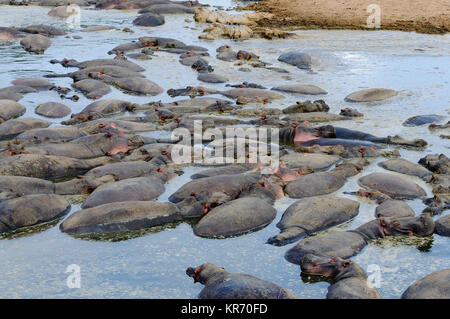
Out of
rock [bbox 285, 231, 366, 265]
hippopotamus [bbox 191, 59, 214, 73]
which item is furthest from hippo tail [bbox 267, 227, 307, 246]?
hippopotamus [bbox 191, 59, 214, 73]

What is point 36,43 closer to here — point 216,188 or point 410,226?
point 216,188

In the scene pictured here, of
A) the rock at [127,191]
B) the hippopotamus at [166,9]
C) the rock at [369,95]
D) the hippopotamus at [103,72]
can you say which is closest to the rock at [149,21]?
the hippopotamus at [166,9]

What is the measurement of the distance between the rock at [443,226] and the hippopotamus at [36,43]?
11620 mm

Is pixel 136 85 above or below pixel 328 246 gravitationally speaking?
below

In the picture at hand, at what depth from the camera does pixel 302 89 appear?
11.3 metres

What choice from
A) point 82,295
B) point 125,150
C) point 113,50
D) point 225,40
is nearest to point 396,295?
point 82,295

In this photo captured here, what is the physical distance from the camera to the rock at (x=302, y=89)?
11.3 m

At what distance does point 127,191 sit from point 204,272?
1737 mm

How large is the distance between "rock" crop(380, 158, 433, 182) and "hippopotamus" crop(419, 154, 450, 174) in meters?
0.13

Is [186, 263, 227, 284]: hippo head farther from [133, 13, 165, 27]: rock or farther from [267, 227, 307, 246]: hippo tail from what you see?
[133, 13, 165, 27]: rock

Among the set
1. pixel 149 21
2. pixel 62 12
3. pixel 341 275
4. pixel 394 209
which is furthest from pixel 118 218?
pixel 62 12

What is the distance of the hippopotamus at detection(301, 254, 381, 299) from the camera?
4480 millimetres

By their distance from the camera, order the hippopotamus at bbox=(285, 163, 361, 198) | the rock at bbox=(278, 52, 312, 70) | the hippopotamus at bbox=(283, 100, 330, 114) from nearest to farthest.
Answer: the hippopotamus at bbox=(285, 163, 361, 198) → the hippopotamus at bbox=(283, 100, 330, 114) → the rock at bbox=(278, 52, 312, 70)

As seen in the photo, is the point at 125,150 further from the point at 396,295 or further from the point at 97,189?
the point at 396,295
